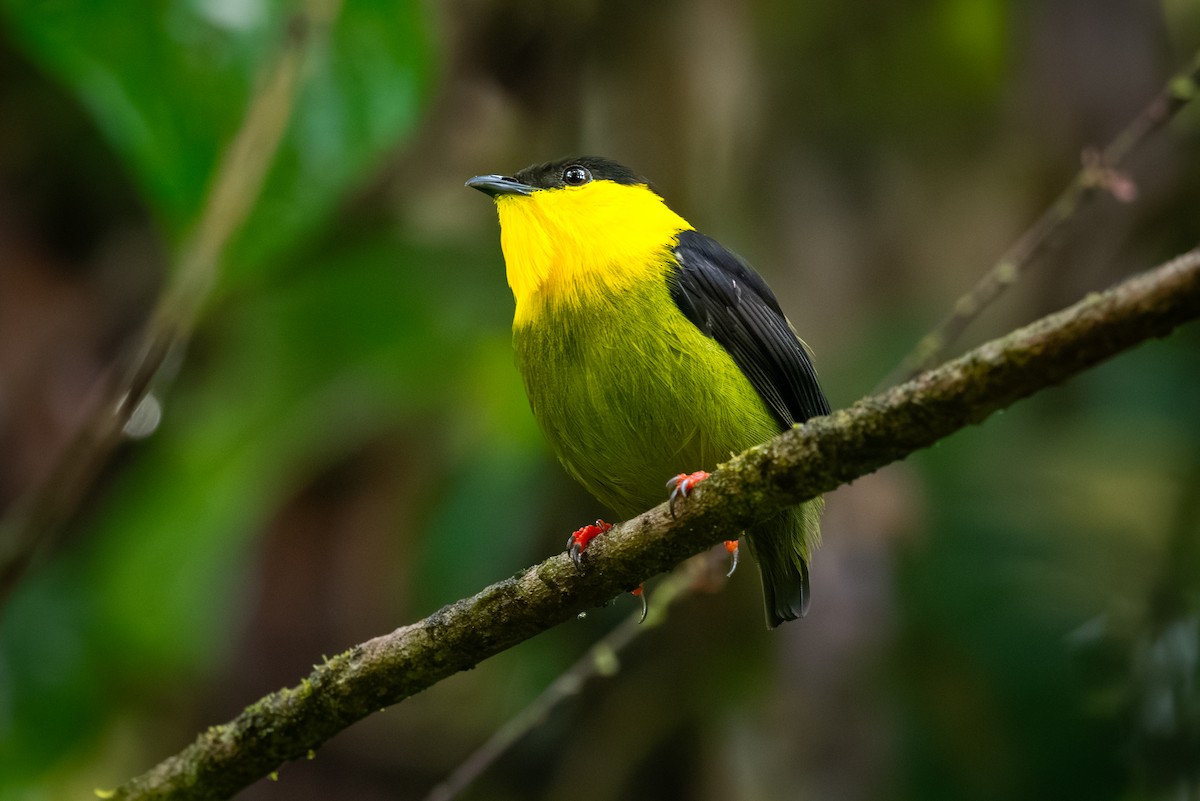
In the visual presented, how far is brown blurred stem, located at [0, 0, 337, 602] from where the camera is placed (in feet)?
9.82

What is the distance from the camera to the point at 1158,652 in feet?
14.1

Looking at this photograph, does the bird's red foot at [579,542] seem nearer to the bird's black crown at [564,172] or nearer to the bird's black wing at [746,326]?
the bird's black wing at [746,326]

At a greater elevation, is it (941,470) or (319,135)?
Answer: (319,135)

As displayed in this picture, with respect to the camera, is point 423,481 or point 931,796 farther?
point 423,481

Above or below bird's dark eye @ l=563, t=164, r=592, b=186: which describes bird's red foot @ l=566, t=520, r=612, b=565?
below

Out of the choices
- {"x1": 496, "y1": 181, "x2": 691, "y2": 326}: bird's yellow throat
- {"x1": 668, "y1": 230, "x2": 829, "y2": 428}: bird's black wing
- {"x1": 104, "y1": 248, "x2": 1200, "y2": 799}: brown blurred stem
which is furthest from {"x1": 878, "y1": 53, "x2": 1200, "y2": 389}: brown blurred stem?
{"x1": 104, "y1": 248, "x2": 1200, "y2": 799}: brown blurred stem

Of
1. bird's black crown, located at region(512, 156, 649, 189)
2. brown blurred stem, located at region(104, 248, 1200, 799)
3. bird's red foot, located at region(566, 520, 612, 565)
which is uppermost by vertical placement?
bird's black crown, located at region(512, 156, 649, 189)

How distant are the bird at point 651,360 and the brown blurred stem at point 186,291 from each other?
79cm

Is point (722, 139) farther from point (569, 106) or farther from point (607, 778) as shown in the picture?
point (607, 778)

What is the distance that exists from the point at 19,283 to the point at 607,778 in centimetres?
307

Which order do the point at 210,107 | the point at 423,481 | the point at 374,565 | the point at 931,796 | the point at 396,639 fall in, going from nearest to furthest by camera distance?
the point at 396,639 → the point at 210,107 → the point at 931,796 → the point at 374,565 → the point at 423,481

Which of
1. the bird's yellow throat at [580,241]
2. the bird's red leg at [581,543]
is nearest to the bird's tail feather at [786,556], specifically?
the bird's red leg at [581,543]

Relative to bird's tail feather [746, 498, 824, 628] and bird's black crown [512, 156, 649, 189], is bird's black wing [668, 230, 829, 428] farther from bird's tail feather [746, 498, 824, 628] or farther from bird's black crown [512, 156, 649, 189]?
bird's black crown [512, 156, 649, 189]

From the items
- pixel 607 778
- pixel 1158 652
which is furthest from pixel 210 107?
pixel 1158 652
